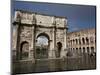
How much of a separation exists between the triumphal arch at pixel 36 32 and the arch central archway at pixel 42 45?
2 centimetres

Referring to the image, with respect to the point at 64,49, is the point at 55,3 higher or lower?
higher

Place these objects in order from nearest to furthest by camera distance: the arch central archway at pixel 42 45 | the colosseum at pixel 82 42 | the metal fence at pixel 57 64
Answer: the metal fence at pixel 57 64
the arch central archway at pixel 42 45
the colosseum at pixel 82 42

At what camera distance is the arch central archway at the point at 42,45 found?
289 cm

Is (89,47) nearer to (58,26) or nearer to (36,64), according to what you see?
(58,26)

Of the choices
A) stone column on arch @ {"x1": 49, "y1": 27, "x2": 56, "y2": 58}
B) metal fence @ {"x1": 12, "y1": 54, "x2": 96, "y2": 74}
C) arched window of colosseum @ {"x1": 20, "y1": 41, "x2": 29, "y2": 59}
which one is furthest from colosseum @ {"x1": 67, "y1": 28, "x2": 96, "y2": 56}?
arched window of colosseum @ {"x1": 20, "y1": 41, "x2": 29, "y2": 59}

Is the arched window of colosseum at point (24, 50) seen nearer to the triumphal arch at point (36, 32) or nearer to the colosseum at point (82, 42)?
the triumphal arch at point (36, 32)

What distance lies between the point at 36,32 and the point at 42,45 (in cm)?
21

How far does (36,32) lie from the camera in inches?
114

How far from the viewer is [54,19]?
117 inches

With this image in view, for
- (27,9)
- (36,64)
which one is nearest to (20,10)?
(27,9)

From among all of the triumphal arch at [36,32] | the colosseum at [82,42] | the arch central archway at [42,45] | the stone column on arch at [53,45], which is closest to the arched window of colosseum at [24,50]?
the triumphal arch at [36,32]

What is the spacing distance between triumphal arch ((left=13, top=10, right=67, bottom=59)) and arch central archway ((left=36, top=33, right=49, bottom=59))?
2cm

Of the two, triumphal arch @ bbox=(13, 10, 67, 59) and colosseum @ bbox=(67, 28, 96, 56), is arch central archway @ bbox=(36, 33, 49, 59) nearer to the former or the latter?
triumphal arch @ bbox=(13, 10, 67, 59)

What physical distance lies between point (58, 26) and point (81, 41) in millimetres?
A: 453
